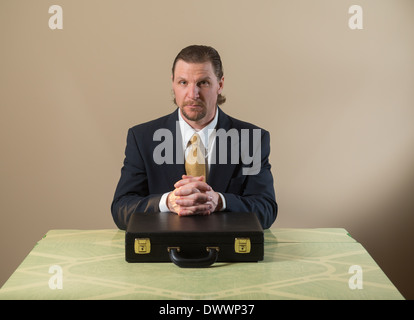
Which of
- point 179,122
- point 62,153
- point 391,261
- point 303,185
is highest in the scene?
point 179,122

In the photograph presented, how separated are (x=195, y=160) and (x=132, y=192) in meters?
0.34

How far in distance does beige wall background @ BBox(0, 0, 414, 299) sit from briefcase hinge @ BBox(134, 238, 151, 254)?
199cm

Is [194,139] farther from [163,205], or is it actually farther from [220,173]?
[163,205]

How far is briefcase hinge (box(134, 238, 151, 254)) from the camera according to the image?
2.08 meters

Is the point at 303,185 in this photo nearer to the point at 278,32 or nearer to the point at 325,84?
the point at 325,84

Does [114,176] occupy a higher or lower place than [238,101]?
lower

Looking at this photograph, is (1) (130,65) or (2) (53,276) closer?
(2) (53,276)

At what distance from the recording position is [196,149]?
2.89 m

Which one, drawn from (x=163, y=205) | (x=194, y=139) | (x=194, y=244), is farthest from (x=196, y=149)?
(x=194, y=244)

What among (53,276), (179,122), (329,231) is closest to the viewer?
(53,276)
